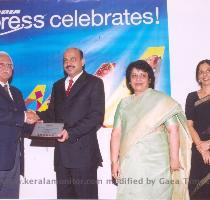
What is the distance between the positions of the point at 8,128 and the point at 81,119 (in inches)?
23.4

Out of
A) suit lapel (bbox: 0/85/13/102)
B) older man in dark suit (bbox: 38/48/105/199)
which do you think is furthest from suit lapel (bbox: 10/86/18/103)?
older man in dark suit (bbox: 38/48/105/199)

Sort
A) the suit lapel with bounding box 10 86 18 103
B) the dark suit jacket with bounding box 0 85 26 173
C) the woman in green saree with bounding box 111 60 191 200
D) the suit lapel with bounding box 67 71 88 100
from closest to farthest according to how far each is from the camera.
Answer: the woman in green saree with bounding box 111 60 191 200 → the dark suit jacket with bounding box 0 85 26 173 → the suit lapel with bounding box 67 71 88 100 → the suit lapel with bounding box 10 86 18 103

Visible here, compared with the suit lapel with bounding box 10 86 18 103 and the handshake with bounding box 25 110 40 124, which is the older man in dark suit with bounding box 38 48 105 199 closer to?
the handshake with bounding box 25 110 40 124

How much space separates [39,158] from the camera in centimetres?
305

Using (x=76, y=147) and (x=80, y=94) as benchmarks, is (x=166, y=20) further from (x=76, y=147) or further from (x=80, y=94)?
(x=76, y=147)

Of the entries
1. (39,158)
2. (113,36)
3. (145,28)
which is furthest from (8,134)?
(145,28)

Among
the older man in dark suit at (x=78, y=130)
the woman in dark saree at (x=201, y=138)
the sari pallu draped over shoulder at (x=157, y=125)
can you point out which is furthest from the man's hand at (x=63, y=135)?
the woman in dark saree at (x=201, y=138)

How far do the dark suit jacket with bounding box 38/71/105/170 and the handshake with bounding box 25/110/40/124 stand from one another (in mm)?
175

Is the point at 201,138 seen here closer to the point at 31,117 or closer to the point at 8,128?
the point at 31,117

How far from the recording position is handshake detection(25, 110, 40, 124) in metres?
2.77

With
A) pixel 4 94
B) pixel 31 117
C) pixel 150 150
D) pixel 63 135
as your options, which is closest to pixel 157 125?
pixel 150 150

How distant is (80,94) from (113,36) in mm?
732

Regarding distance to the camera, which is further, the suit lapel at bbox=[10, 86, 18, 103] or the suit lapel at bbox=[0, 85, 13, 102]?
the suit lapel at bbox=[10, 86, 18, 103]

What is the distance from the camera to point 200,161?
2768 millimetres
